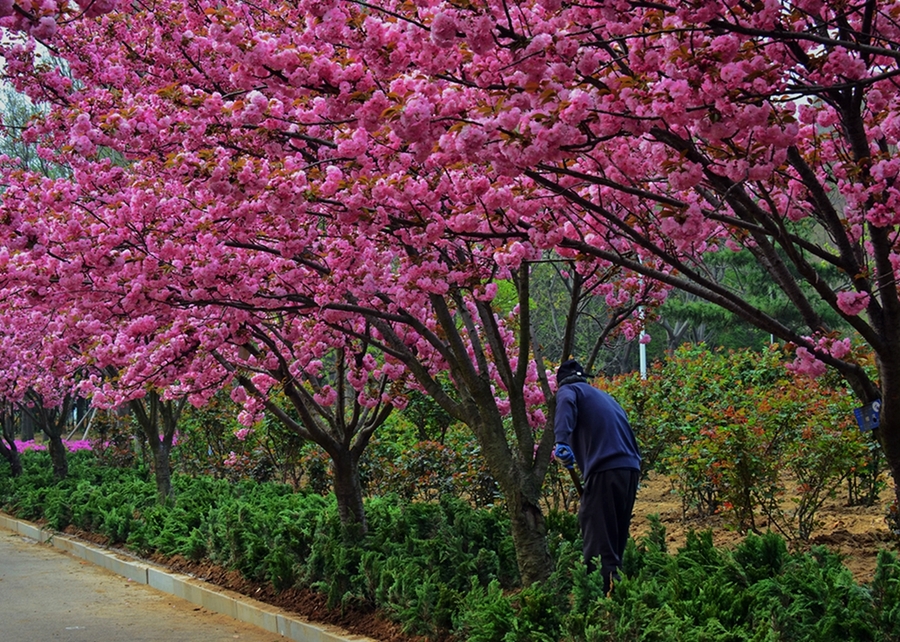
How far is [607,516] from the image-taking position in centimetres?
621

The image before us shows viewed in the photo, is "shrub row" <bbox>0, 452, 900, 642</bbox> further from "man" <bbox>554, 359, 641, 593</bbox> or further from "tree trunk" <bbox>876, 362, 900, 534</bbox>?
"tree trunk" <bbox>876, 362, 900, 534</bbox>

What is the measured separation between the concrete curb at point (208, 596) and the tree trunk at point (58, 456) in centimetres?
546

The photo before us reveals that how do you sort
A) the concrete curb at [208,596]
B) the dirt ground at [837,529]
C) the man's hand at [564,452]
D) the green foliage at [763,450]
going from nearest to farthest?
the man's hand at [564,452]
the concrete curb at [208,596]
the dirt ground at [837,529]
the green foliage at [763,450]

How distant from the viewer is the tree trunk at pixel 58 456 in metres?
18.2

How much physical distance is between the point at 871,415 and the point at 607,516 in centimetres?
189

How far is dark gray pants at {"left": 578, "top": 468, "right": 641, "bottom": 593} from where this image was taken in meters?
6.12

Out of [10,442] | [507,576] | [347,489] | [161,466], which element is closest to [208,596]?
[347,489]

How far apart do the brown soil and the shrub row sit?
0.34 ft

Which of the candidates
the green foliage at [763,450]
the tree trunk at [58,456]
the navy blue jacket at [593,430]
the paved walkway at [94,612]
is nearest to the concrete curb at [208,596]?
the paved walkway at [94,612]

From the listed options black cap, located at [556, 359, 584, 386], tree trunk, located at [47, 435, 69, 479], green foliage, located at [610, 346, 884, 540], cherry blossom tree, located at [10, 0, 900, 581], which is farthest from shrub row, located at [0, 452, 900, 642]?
tree trunk, located at [47, 435, 69, 479]

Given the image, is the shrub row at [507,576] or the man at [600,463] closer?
the shrub row at [507,576]

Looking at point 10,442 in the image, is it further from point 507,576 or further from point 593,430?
point 593,430

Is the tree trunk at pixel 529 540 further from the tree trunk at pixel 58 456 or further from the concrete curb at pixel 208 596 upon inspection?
the tree trunk at pixel 58 456

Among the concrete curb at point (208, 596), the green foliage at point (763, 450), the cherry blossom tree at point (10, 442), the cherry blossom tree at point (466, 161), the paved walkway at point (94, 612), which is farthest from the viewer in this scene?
the cherry blossom tree at point (10, 442)
